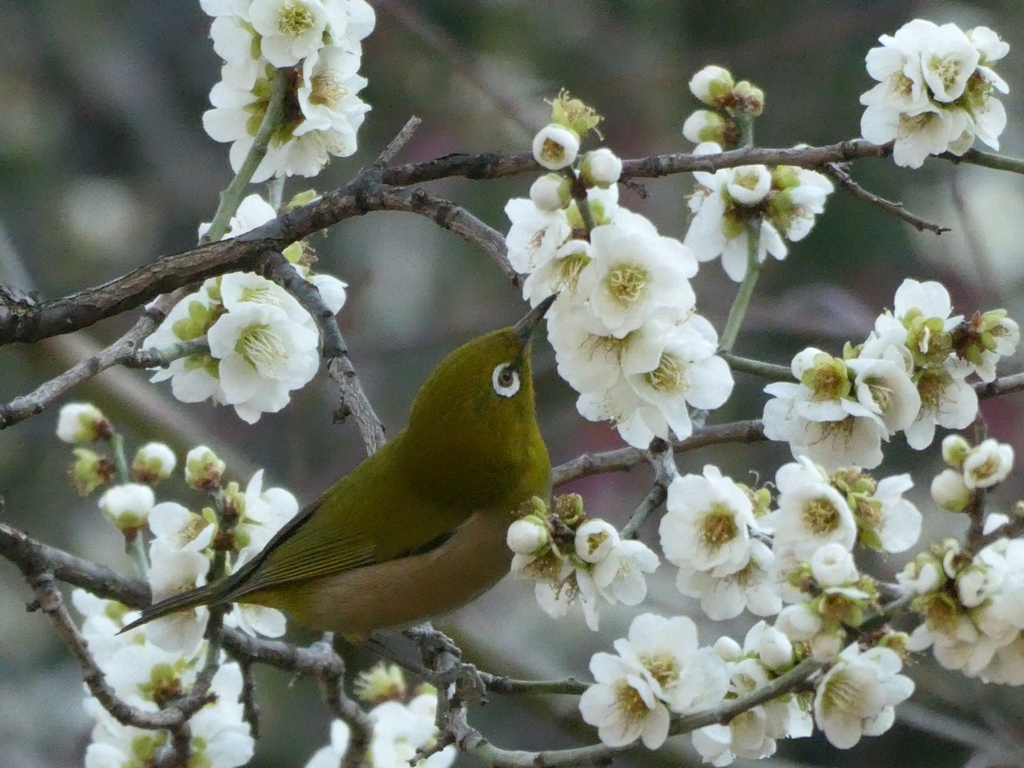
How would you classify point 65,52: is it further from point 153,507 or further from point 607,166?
point 607,166

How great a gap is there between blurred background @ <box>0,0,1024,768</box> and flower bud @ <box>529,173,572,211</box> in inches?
130

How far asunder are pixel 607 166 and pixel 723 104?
81cm

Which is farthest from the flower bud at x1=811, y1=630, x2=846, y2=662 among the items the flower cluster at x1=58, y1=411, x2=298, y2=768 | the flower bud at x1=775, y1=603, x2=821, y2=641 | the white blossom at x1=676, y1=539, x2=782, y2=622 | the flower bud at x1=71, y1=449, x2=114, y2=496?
the flower bud at x1=71, y1=449, x2=114, y2=496

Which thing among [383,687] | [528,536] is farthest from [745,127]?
[383,687]

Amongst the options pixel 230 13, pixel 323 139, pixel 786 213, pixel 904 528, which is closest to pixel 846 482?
pixel 904 528

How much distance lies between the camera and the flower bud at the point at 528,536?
66.5 inches

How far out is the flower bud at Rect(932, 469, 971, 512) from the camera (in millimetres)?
1483

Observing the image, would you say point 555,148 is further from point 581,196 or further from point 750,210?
point 750,210

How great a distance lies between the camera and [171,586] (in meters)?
2.44

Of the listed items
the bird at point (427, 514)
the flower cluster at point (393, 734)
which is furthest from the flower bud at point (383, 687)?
the bird at point (427, 514)

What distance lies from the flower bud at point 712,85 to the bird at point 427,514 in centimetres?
55

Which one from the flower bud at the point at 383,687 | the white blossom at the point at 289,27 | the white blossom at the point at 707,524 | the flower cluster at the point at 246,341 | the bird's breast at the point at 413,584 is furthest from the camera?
the flower bud at the point at 383,687

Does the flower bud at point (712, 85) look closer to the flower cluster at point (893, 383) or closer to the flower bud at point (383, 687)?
the flower cluster at point (893, 383)

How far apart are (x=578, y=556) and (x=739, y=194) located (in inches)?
35.1
